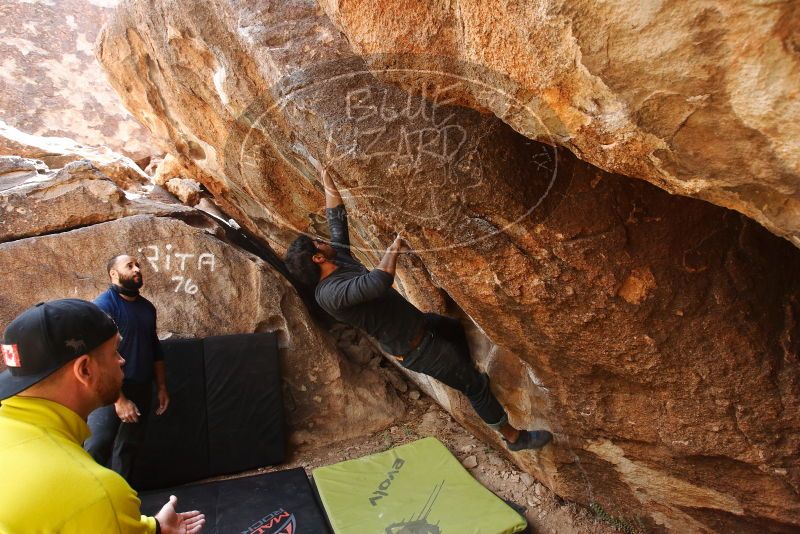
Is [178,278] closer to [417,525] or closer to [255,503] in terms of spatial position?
[255,503]

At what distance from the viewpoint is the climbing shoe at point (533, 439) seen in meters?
2.99

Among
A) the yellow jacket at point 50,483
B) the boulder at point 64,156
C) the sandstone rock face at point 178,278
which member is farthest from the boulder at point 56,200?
the yellow jacket at point 50,483

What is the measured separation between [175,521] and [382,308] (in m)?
1.49

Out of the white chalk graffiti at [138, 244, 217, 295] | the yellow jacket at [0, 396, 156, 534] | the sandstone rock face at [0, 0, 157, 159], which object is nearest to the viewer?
the yellow jacket at [0, 396, 156, 534]

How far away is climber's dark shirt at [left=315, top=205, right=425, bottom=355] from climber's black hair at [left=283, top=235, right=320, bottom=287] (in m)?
0.08

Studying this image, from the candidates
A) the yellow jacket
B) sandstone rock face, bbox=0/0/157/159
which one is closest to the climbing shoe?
the yellow jacket

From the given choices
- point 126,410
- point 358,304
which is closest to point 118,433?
point 126,410

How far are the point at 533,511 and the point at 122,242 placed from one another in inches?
138

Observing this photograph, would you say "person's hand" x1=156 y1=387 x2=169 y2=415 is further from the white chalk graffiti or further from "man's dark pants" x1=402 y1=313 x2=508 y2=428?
"man's dark pants" x1=402 y1=313 x2=508 y2=428

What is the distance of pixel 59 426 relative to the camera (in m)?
1.15

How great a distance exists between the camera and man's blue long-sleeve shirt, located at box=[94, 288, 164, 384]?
2848mm

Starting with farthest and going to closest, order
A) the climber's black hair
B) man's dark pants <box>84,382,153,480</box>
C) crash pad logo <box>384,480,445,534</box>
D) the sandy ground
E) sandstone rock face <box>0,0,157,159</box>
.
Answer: sandstone rock face <box>0,0,157,159</box>, the sandy ground, crash pad logo <box>384,480,445,534</box>, man's dark pants <box>84,382,153,480</box>, the climber's black hair

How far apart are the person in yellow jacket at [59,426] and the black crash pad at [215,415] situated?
8.15 feet

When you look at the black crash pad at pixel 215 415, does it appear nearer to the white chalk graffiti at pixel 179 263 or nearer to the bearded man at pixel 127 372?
the white chalk graffiti at pixel 179 263
